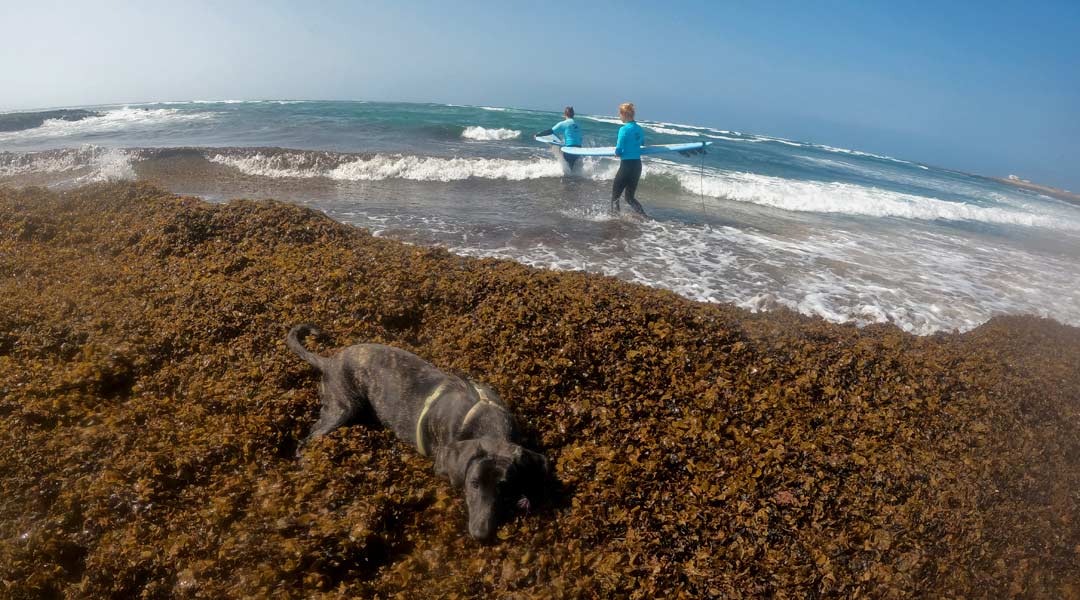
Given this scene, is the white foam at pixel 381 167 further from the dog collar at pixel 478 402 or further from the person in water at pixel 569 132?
the dog collar at pixel 478 402

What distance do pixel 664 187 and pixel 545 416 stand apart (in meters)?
15.5

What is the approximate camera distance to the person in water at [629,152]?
36.3 ft

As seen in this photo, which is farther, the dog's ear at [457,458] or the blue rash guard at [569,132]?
the blue rash guard at [569,132]

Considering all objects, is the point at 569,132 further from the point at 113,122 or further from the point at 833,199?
the point at 113,122

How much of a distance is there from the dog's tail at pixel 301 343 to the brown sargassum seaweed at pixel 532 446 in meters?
0.17

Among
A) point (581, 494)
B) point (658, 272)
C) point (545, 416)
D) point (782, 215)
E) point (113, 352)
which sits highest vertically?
point (782, 215)

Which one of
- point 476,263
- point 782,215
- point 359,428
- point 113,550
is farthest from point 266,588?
point 782,215

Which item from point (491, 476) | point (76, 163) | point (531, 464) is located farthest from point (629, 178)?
point (76, 163)

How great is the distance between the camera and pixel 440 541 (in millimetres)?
2912

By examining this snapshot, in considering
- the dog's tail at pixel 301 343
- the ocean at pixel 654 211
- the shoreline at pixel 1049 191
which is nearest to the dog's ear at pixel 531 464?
the dog's tail at pixel 301 343

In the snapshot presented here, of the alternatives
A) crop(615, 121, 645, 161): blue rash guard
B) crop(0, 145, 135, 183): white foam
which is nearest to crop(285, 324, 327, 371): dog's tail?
crop(615, 121, 645, 161): blue rash guard

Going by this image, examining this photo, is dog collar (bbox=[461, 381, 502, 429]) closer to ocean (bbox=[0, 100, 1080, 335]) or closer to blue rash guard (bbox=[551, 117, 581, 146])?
ocean (bbox=[0, 100, 1080, 335])

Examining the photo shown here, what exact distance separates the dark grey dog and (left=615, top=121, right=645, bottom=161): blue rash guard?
9.10 metres

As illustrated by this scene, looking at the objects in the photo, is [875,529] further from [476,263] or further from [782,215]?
[782,215]
